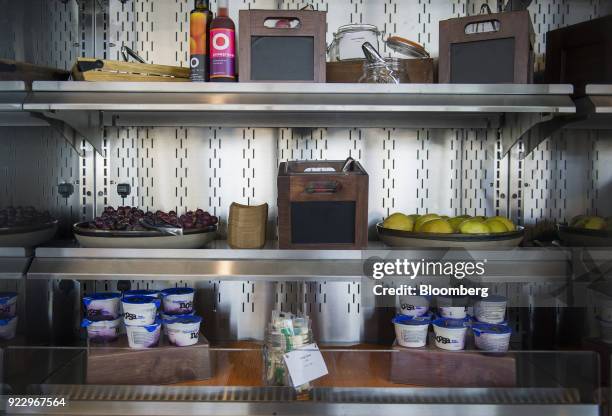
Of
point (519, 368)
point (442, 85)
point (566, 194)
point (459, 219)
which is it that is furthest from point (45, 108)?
point (566, 194)

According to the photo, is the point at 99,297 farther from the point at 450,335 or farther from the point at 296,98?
the point at 450,335

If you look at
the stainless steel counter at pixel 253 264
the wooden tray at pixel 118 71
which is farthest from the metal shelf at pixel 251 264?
the wooden tray at pixel 118 71

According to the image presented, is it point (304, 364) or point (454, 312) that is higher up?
point (454, 312)

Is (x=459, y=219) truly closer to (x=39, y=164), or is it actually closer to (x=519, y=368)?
(x=519, y=368)

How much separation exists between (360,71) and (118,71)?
2.26 feet

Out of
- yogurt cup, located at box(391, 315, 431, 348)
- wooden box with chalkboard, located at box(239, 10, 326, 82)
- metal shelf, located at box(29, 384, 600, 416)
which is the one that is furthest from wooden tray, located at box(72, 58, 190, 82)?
yogurt cup, located at box(391, 315, 431, 348)

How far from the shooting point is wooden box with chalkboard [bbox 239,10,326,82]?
5.30ft

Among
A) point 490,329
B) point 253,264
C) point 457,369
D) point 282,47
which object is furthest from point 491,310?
point 282,47

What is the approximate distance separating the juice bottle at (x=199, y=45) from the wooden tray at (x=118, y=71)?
64mm

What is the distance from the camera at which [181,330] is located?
1.65 metres

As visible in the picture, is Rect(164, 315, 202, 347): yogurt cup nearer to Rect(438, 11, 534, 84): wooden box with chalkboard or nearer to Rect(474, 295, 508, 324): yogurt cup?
Rect(474, 295, 508, 324): yogurt cup

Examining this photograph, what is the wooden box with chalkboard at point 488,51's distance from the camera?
1627mm

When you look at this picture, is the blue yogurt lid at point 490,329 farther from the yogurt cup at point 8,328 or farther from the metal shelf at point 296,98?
the yogurt cup at point 8,328

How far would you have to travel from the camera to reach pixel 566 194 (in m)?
2.00
